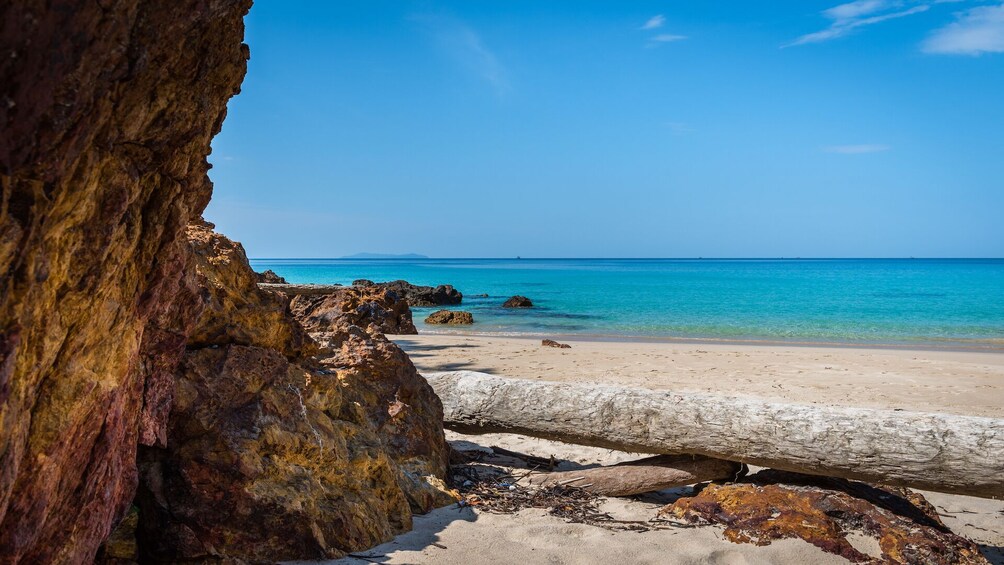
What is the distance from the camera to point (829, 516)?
4.41 m

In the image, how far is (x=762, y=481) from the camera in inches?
194

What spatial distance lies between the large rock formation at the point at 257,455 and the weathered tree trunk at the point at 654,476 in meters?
1.17

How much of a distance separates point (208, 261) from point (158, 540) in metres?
1.45

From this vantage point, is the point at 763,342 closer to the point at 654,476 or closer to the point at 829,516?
the point at 654,476

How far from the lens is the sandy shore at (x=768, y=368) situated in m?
9.30

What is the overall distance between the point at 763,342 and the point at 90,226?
18.9 meters

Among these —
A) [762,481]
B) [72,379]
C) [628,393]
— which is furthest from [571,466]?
[72,379]

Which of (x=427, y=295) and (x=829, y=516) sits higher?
(x=829, y=516)

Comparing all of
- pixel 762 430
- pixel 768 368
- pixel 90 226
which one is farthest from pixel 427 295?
pixel 90 226

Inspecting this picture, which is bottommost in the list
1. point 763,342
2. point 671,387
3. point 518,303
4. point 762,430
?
point 763,342

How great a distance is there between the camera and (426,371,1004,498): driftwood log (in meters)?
4.39

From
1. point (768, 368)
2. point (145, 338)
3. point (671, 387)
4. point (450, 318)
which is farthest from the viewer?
point (450, 318)

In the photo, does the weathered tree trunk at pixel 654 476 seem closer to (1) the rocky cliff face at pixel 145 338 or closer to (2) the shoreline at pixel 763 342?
(1) the rocky cliff face at pixel 145 338

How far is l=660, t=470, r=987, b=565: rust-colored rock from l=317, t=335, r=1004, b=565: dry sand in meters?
0.12
